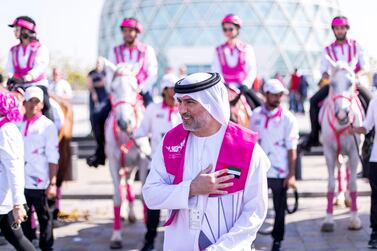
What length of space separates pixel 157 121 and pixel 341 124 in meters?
2.57

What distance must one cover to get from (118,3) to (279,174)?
6099 centimetres

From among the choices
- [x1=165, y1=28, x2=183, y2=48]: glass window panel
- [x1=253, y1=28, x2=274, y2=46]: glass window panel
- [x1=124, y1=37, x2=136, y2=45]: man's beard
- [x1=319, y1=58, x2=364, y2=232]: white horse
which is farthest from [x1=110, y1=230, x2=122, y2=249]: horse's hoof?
[x1=253, y1=28, x2=274, y2=46]: glass window panel

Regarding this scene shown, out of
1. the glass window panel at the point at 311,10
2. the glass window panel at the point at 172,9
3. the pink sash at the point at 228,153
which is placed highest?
the glass window panel at the point at 311,10

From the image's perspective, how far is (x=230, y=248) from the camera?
11.8 feet

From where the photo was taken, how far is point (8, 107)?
542 centimetres

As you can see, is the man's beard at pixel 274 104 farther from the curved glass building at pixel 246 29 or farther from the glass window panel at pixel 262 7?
the glass window panel at pixel 262 7

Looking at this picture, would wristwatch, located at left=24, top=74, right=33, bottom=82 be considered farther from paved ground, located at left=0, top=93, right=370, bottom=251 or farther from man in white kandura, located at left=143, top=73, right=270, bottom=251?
man in white kandura, located at left=143, top=73, right=270, bottom=251

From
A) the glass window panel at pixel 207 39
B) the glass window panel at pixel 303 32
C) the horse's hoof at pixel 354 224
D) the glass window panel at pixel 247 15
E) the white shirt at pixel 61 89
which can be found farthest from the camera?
the glass window panel at pixel 303 32

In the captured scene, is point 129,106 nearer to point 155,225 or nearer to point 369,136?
point 155,225

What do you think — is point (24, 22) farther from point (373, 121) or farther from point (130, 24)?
point (373, 121)

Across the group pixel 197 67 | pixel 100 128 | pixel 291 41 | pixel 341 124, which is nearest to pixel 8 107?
pixel 100 128

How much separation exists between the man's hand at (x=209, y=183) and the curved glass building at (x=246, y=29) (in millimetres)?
47249

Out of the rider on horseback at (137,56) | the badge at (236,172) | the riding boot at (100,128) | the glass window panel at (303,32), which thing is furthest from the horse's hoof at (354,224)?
the glass window panel at (303,32)

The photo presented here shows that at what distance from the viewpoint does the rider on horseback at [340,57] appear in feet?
29.2
